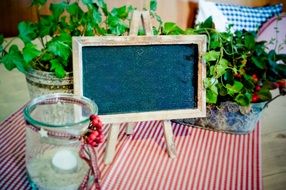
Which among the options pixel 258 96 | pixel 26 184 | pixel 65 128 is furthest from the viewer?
pixel 258 96

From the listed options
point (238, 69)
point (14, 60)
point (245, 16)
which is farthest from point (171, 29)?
point (245, 16)

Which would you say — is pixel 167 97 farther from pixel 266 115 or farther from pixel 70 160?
pixel 266 115

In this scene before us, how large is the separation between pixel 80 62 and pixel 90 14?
0.63ft

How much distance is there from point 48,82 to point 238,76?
56 centimetres

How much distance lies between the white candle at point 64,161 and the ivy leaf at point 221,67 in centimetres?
48

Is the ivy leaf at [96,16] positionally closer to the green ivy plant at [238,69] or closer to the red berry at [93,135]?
the green ivy plant at [238,69]

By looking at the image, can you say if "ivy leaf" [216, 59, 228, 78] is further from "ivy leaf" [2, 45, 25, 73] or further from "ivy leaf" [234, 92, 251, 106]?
"ivy leaf" [2, 45, 25, 73]

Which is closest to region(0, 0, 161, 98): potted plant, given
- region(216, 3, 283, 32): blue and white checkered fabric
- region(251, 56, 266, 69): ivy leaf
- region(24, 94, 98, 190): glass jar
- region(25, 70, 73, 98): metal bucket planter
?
region(25, 70, 73, 98): metal bucket planter

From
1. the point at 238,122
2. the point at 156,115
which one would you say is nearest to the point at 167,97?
the point at 156,115

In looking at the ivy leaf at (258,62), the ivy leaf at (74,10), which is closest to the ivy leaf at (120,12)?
the ivy leaf at (74,10)

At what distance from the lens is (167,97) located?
0.95 metres

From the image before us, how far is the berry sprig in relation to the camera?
69 centimetres

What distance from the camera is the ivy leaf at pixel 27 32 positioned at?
3.18ft

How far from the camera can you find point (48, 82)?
36.3 inches
